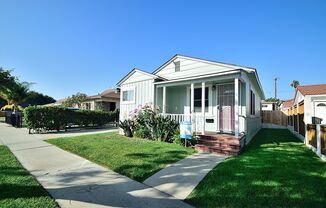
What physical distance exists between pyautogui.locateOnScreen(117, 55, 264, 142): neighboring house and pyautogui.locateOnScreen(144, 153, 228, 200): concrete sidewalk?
2.50 m

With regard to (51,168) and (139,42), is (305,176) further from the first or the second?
(139,42)

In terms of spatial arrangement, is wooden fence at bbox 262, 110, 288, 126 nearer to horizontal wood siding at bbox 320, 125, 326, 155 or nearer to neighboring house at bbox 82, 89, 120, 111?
horizontal wood siding at bbox 320, 125, 326, 155

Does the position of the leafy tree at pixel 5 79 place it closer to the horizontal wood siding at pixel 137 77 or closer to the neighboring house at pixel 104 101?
the neighboring house at pixel 104 101

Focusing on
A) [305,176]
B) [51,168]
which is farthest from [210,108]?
[51,168]

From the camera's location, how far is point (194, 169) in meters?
4.88

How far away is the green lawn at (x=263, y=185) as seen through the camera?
10.1ft

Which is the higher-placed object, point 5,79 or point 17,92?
point 5,79

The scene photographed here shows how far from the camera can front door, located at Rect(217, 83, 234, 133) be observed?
29.7 feet

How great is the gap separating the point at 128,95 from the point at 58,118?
608cm

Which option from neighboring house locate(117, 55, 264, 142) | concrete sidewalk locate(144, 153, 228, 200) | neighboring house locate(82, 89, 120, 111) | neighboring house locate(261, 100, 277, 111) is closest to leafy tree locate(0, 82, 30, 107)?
neighboring house locate(82, 89, 120, 111)

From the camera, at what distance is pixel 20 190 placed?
11.5ft

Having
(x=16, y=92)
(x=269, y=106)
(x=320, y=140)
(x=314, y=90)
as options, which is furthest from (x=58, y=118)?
(x=269, y=106)

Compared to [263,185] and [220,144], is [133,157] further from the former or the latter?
[263,185]

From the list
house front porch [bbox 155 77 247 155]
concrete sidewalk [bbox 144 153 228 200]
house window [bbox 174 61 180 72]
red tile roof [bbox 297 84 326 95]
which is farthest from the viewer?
house window [bbox 174 61 180 72]
